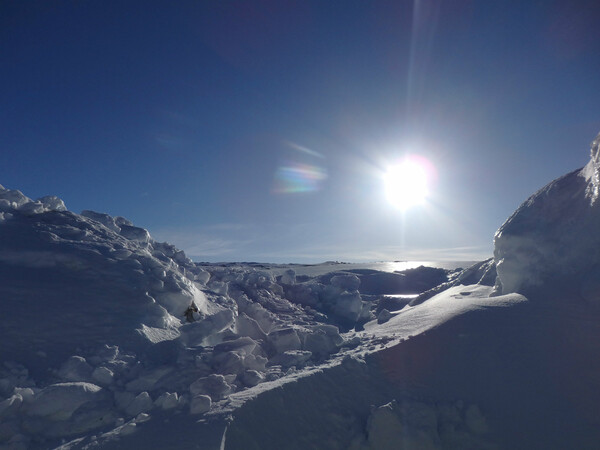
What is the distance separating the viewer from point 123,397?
187 inches

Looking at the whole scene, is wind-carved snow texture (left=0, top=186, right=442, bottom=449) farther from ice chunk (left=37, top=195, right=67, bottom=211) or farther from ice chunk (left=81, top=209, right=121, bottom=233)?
ice chunk (left=81, top=209, right=121, bottom=233)

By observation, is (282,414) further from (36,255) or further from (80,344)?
(36,255)

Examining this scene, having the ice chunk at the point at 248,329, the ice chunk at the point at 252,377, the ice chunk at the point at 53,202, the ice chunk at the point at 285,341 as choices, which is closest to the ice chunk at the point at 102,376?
the ice chunk at the point at 252,377

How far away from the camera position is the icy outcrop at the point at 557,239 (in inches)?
250

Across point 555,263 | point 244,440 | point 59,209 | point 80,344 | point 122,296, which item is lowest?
point 244,440

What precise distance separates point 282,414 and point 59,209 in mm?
8648

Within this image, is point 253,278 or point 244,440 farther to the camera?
point 253,278

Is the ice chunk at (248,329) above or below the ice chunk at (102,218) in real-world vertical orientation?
below

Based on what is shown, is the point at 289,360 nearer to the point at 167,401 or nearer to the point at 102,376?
the point at 167,401

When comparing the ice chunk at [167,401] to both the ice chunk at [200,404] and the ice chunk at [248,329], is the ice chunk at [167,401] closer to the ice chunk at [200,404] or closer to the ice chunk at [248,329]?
the ice chunk at [200,404]

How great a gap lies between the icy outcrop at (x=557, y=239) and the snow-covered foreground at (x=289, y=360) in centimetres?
3

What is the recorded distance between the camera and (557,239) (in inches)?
271

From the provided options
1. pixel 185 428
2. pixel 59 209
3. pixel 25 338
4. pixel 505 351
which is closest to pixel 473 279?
pixel 505 351

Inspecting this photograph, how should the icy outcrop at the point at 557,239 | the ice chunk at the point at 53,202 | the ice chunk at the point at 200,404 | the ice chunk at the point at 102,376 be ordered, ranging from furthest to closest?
the ice chunk at the point at 53,202
the icy outcrop at the point at 557,239
the ice chunk at the point at 102,376
the ice chunk at the point at 200,404
